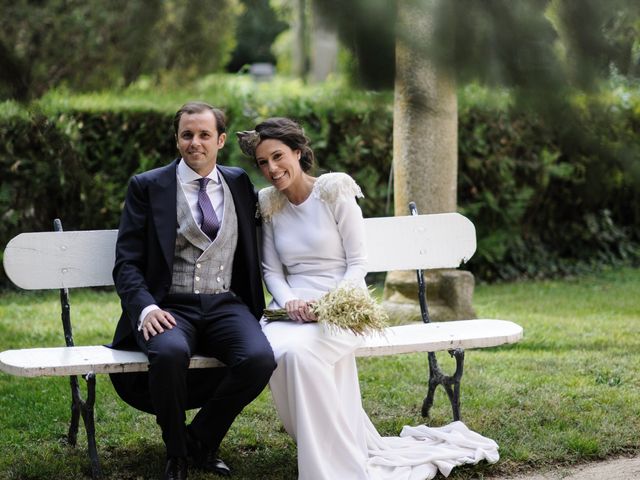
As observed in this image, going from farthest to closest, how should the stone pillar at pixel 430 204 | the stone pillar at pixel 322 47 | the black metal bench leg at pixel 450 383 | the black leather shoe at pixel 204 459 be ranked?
the stone pillar at pixel 430 204
the black metal bench leg at pixel 450 383
the black leather shoe at pixel 204 459
the stone pillar at pixel 322 47

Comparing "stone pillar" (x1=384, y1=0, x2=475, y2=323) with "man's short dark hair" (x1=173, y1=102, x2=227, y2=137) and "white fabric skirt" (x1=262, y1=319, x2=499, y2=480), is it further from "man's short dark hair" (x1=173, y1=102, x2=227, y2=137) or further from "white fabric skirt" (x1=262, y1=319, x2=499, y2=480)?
"white fabric skirt" (x1=262, y1=319, x2=499, y2=480)

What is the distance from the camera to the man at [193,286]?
3.37m

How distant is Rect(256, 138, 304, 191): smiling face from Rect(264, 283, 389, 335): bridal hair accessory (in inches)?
21.1

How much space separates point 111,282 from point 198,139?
75cm

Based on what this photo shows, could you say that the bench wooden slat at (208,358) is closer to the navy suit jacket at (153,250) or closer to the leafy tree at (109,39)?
the navy suit jacket at (153,250)

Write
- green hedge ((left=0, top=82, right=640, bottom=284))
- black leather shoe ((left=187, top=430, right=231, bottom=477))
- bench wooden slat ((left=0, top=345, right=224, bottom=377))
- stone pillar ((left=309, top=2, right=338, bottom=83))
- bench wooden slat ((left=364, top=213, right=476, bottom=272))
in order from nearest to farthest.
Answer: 1. stone pillar ((left=309, top=2, right=338, bottom=83))
2. bench wooden slat ((left=0, top=345, right=224, bottom=377))
3. black leather shoe ((left=187, top=430, right=231, bottom=477))
4. bench wooden slat ((left=364, top=213, right=476, bottom=272))
5. green hedge ((left=0, top=82, right=640, bottom=284))

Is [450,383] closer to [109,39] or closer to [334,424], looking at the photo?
[334,424]

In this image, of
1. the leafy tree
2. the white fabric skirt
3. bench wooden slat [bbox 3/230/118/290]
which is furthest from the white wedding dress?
the leafy tree

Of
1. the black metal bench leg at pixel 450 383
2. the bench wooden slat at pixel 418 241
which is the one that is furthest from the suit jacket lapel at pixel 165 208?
the black metal bench leg at pixel 450 383

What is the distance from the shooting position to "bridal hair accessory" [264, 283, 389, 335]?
3.41 m

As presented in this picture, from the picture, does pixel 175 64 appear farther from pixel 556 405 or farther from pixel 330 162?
pixel 330 162

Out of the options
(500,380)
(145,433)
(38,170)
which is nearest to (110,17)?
(145,433)

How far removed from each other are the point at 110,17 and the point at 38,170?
236 inches

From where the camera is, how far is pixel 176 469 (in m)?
3.38
